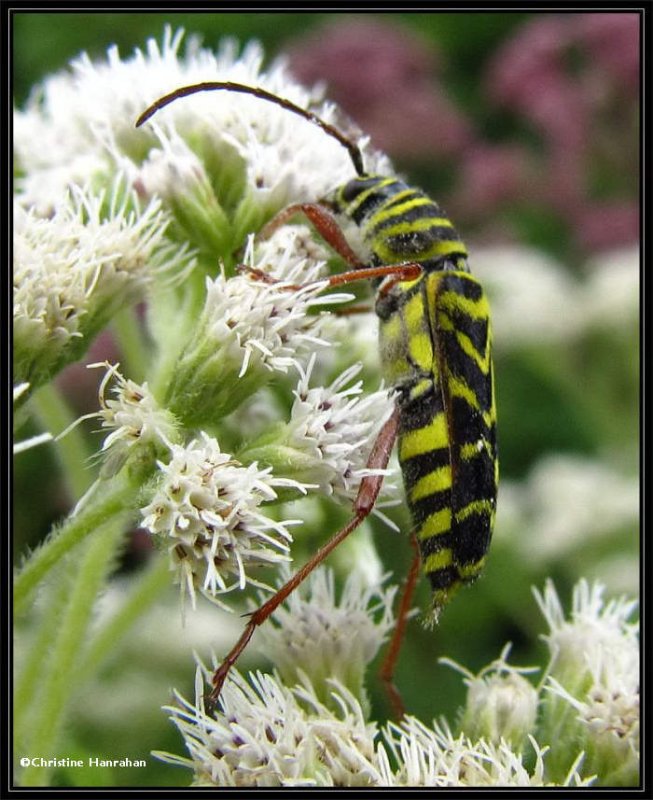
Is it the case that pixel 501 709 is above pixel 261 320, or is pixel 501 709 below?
below

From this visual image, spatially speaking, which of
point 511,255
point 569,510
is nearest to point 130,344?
point 569,510

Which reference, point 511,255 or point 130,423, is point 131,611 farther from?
point 511,255

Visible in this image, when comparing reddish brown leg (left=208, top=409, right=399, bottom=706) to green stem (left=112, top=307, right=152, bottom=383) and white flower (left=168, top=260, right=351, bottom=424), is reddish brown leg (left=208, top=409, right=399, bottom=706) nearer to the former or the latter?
white flower (left=168, top=260, right=351, bottom=424)

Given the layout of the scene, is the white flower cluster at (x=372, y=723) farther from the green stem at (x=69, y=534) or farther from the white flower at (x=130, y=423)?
the white flower at (x=130, y=423)

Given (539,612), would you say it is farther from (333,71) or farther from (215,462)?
(333,71)

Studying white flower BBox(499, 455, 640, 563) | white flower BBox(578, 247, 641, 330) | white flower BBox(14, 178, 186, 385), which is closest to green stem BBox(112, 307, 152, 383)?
white flower BBox(14, 178, 186, 385)

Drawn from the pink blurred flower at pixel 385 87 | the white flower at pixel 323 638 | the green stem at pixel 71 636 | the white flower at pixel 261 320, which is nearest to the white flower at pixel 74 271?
the white flower at pixel 261 320
